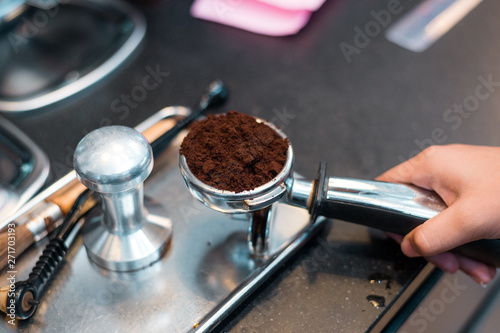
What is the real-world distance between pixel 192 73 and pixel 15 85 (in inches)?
13.4

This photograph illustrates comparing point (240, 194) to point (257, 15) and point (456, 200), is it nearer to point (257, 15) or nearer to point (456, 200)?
point (456, 200)

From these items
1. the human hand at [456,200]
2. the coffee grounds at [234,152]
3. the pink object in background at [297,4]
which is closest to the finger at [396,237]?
the human hand at [456,200]

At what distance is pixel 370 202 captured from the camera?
24.4 inches

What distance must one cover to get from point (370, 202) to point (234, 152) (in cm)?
19

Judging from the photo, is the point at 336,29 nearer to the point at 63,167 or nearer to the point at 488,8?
the point at 488,8

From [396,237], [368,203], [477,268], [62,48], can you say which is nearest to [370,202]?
[368,203]

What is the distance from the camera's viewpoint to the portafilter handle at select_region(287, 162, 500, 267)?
62 centimetres

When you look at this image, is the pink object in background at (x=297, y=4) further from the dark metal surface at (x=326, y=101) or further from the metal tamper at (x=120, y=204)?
the metal tamper at (x=120, y=204)

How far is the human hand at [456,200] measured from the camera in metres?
0.61

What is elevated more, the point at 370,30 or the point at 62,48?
the point at 370,30

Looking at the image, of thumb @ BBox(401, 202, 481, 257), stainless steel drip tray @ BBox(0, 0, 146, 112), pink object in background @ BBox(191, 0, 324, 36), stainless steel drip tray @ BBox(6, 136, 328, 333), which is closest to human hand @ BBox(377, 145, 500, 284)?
thumb @ BBox(401, 202, 481, 257)

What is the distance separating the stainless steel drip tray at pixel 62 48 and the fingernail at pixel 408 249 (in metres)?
0.61

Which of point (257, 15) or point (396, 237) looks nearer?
point (396, 237)

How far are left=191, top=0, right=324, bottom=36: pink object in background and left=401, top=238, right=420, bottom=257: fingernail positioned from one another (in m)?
0.54
